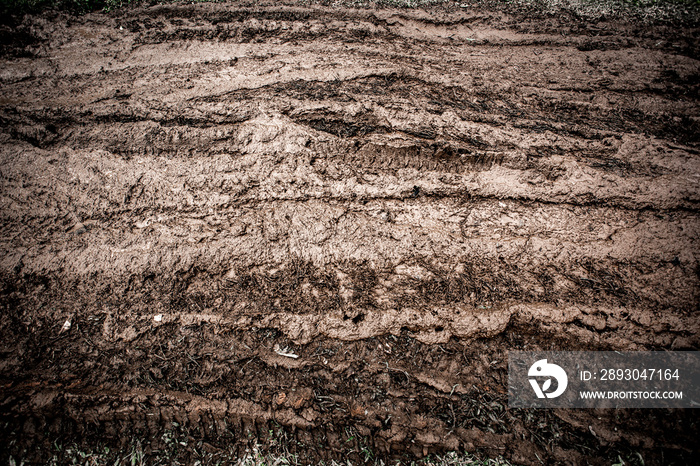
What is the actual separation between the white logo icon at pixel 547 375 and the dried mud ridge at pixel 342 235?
10 cm

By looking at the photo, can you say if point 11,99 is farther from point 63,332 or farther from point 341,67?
point 341,67

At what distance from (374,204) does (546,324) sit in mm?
1248

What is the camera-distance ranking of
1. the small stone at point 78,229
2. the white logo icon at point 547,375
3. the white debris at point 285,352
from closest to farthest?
1. the white logo icon at point 547,375
2. the white debris at point 285,352
3. the small stone at point 78,229

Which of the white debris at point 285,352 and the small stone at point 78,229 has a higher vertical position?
the small stone at point 78,229

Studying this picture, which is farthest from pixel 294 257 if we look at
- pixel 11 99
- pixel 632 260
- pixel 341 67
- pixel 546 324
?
pixel 11 99

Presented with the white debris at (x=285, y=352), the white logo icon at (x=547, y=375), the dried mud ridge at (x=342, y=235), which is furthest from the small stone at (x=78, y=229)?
the white logo icon at (x=547, y=375)

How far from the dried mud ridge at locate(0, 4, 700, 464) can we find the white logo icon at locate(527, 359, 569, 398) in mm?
104

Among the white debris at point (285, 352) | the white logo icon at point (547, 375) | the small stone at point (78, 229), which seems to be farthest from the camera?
the small stone at point (78, 229)

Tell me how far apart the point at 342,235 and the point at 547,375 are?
1.39 meters

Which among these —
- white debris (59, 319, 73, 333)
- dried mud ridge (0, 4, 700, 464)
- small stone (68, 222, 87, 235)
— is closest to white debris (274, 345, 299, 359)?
dried mud ridge (0, 4, 700, 464)

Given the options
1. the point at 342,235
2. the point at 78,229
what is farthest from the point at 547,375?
the point at 78,229

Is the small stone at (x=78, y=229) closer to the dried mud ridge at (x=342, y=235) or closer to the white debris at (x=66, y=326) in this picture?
the dried mud ridge at (x=342, y=235)

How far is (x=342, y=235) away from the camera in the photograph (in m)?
2.01

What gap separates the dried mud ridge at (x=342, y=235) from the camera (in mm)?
1623
